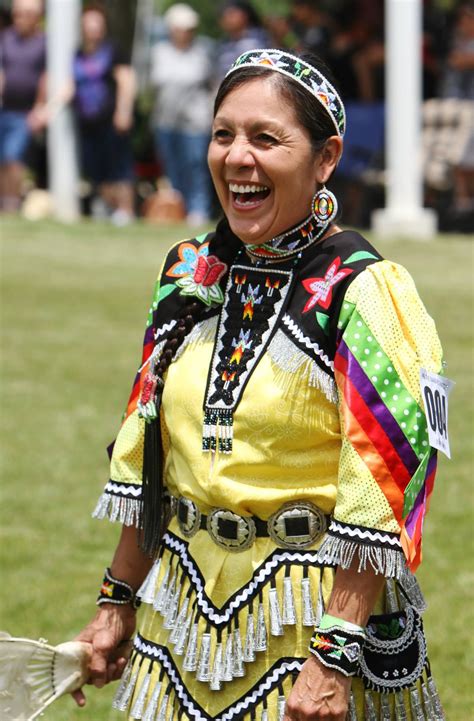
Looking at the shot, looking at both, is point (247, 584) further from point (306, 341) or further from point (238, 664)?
point (306, 341)

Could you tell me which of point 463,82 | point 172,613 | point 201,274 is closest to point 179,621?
point 172,613

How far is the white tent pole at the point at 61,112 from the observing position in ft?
51.0

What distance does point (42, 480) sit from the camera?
24.8ft

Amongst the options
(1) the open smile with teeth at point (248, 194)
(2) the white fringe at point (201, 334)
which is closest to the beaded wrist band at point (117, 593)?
(2) the white fringe at point (201, 334)

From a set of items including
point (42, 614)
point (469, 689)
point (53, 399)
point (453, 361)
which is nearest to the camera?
point (469, 689)

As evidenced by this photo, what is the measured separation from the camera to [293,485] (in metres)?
2.89

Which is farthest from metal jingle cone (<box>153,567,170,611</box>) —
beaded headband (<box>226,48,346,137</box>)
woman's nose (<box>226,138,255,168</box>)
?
beaded headband (<box>226,48,346,137</box>)

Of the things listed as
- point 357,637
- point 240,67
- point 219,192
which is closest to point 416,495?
point 357,637

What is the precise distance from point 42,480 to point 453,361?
3418 mm

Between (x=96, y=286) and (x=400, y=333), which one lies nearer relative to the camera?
(x=400, y=333)

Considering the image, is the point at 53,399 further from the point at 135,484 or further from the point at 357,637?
the point at 357,637

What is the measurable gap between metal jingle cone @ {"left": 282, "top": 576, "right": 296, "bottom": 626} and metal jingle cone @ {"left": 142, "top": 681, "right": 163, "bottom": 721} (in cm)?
33

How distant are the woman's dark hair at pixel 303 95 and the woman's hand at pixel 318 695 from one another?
1030 mm

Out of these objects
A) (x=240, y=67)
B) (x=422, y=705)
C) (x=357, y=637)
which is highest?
(x=240, y=67)
